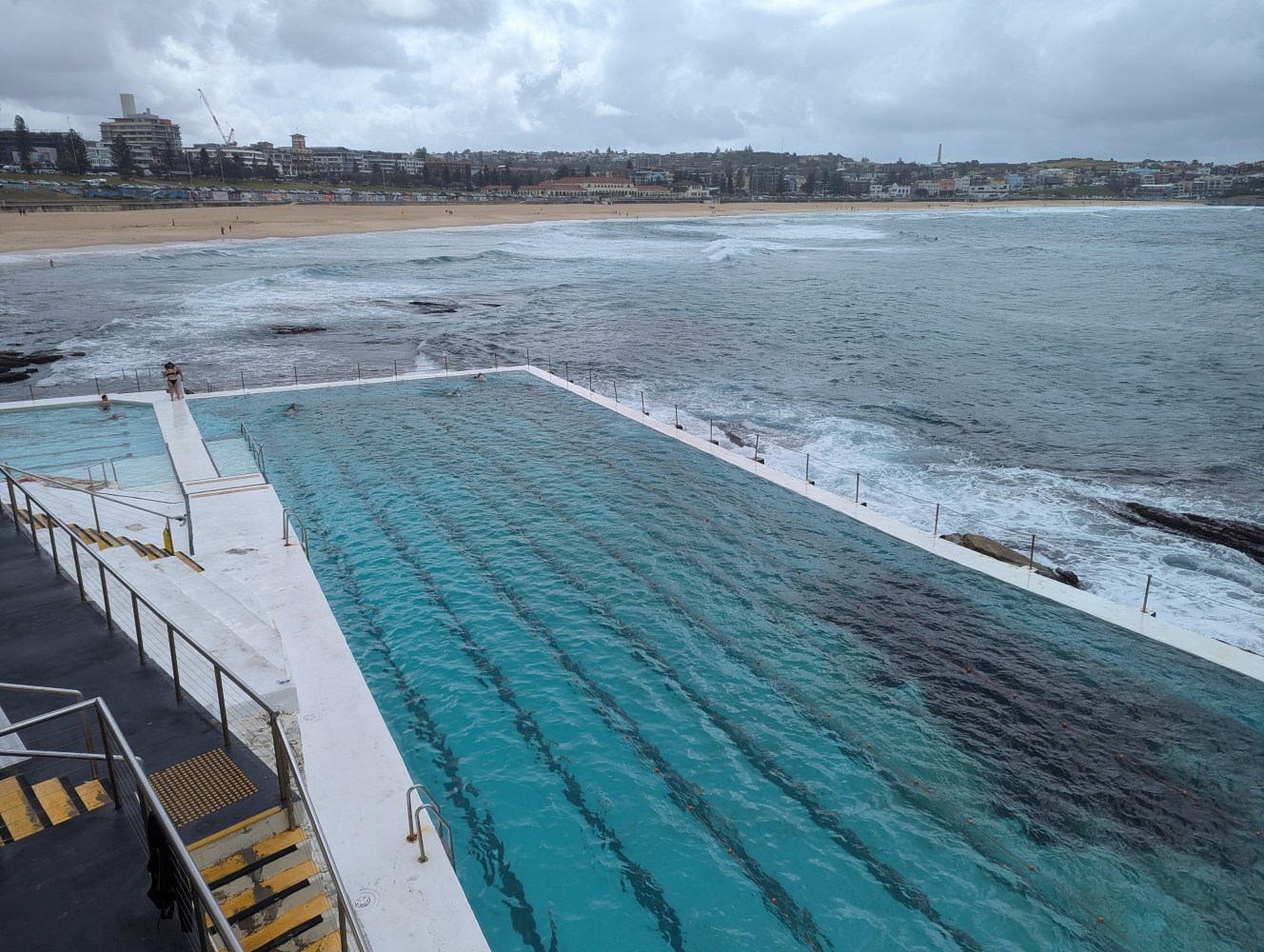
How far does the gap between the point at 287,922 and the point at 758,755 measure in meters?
5.63

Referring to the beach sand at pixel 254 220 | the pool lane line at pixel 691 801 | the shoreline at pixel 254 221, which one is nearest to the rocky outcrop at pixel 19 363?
the pool lane line at pixel 691 801

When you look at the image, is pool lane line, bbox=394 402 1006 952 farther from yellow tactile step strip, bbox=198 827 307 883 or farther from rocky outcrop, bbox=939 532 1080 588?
rocky outcrop, bbox=939 532 1080 588

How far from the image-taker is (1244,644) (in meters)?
12.8

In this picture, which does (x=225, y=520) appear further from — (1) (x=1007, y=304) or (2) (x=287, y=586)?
(1) (x=1007, y=304)

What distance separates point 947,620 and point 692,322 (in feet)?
106

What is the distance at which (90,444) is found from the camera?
19.9 metres

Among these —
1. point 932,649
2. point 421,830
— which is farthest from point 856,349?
point 421,830

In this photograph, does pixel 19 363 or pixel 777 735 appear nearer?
pixel 777 735

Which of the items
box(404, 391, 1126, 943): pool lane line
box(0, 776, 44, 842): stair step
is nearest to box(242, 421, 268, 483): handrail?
box(404, 391, 1126, 943): pool lane line

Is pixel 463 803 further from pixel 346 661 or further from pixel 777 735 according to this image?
pixel 777 735

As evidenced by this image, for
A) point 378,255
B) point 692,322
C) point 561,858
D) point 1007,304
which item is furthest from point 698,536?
point 378,255

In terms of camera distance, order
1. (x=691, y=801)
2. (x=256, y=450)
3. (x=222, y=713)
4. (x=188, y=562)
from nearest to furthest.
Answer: (x=222, y=713)
(x=691, y=801)
(x=188, y=562)
(x=256, y=450)

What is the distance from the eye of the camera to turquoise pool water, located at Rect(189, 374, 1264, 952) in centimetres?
795

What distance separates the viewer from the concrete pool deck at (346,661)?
24.1 feet
